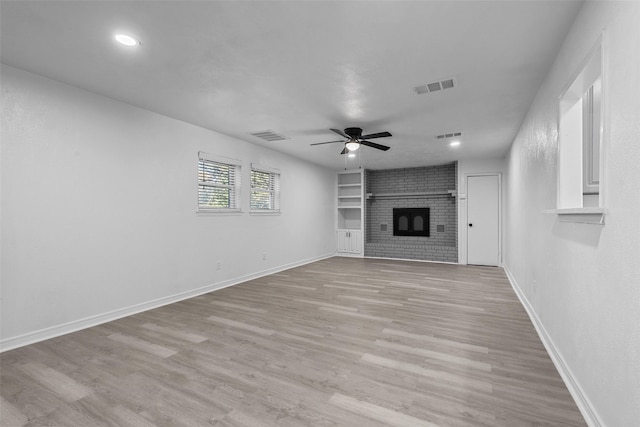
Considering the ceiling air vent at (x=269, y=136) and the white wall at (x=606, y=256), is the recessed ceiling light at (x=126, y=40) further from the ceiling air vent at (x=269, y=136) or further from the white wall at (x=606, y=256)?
the white wall at (x=606, y=256)

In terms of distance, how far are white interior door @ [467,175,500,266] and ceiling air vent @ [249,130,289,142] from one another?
476 centimetres

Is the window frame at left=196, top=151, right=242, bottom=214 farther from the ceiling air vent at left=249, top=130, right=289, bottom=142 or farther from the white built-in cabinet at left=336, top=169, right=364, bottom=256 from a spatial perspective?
the white built-in cabinet at left=336, top=169, right=364, bottom=256

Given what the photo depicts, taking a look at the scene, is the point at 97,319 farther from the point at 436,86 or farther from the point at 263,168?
the point at 436,86

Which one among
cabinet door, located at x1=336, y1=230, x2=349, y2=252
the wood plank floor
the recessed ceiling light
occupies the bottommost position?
the wood plank floor

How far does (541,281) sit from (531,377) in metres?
1.15

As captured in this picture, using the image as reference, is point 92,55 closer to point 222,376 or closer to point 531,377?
point 222,376

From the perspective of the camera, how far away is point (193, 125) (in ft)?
14.8

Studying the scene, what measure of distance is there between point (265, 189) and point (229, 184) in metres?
0.99

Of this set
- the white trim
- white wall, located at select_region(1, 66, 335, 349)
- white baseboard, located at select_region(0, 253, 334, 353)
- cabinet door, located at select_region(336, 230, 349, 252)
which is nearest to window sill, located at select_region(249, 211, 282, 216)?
white wall, located at select_region(1, 66, 335, 349)

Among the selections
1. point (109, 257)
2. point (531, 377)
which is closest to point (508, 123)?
point (531, 377)

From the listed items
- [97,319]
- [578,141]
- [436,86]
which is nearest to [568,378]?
[578,141]

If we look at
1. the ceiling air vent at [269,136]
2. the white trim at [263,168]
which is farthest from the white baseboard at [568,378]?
the white trim at [263,168]

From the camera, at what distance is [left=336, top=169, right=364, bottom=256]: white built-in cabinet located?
8664 millimetres

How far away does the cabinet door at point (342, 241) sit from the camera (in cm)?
880
